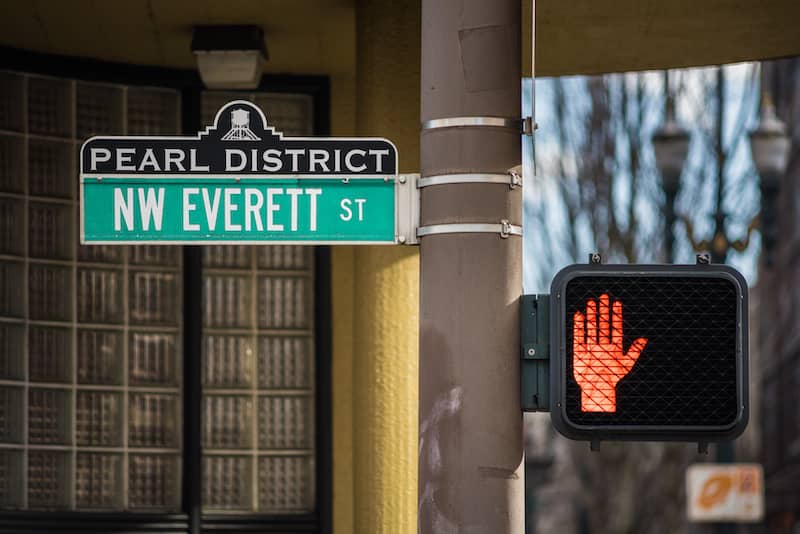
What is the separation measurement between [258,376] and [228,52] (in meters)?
2.25

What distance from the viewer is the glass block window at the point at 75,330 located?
9.98 meters

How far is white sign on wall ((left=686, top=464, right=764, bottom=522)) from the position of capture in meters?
23.6

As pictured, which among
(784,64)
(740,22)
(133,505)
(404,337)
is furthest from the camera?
(784,64)

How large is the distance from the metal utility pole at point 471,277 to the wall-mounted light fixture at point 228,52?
403cm

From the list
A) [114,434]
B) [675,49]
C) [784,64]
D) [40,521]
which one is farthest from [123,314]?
[784,64]

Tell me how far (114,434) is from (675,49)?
4.25 metres

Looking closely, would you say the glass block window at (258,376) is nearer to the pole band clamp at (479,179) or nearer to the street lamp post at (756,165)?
the pole band clamp at (479,179)

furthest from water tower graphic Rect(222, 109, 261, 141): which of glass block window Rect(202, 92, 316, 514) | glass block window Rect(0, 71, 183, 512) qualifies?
glass block window Rect(202, 92, 316, 514)

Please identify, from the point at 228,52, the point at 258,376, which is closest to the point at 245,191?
the point at 228,52

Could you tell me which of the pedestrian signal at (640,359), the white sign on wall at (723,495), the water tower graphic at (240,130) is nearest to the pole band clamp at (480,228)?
the pedestrian signal at (640,359)

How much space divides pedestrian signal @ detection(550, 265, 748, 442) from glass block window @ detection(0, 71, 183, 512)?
→ 536 centimetres

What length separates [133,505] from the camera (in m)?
10.2

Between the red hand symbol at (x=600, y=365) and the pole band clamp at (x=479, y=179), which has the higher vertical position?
the pole band clamp at (x=479, y=179)

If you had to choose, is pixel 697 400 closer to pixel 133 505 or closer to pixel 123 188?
pixel 123 188
